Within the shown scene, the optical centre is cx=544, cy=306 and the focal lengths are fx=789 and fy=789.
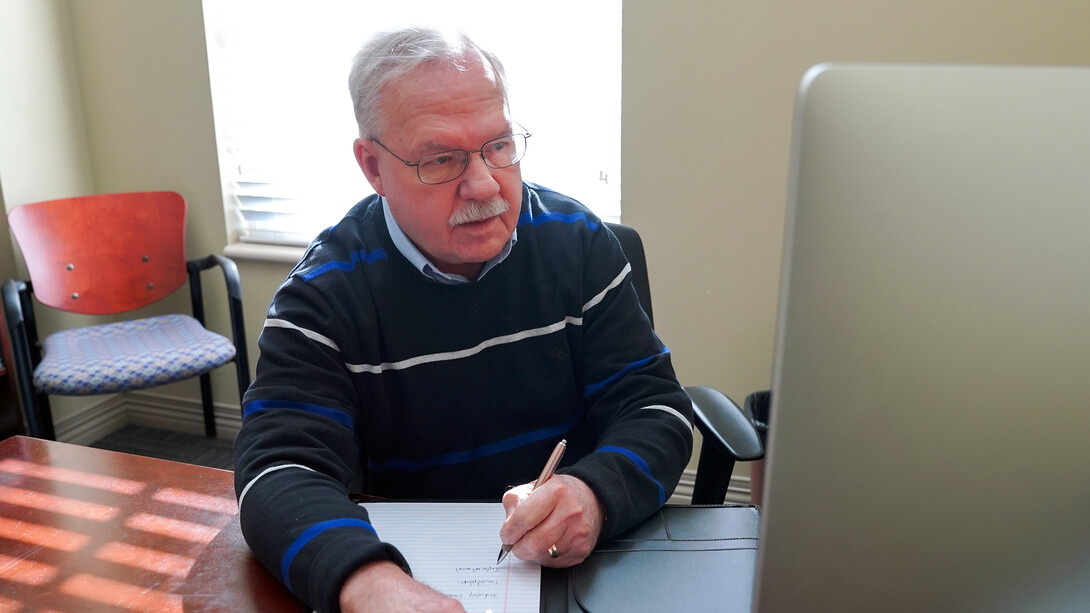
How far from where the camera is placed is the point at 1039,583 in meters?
0.47

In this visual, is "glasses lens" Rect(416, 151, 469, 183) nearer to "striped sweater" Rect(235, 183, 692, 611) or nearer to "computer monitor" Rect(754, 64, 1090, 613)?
"striped sweater" Rect(235, 183, 692, 611)

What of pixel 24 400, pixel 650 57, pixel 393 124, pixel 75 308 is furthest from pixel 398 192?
pixel 75 308

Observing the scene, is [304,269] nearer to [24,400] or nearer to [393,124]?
[393,124]

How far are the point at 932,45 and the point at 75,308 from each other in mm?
2710

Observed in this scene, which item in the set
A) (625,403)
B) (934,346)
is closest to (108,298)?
(625,403)

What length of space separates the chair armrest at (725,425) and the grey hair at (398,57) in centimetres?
60

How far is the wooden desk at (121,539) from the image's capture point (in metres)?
0.81

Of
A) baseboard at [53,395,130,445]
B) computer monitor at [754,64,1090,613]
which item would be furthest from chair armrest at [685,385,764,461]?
baseboard at [53,395,130,445]

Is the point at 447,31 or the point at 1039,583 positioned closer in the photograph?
the point at 1039,583

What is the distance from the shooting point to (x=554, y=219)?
131cm

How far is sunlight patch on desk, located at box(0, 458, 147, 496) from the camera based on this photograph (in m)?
1.03

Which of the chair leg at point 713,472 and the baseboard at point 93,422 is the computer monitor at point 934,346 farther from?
the baseboard at point 93,422

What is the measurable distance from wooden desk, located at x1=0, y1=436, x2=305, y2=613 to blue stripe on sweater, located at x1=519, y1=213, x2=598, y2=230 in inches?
23.1

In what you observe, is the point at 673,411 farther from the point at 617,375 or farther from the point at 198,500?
the point at 198,500
